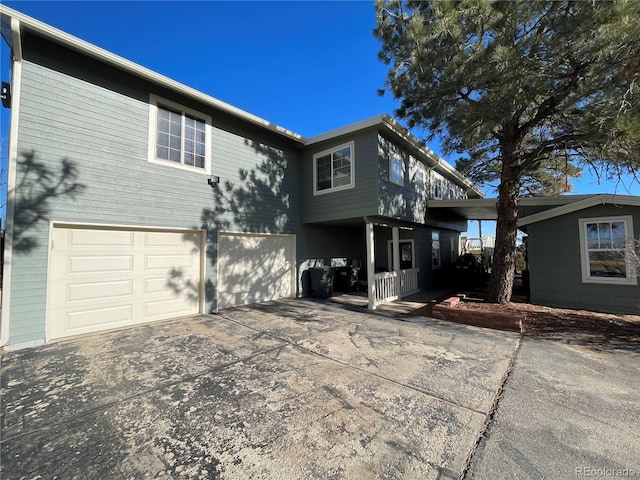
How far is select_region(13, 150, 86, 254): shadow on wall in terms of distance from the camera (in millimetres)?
4676

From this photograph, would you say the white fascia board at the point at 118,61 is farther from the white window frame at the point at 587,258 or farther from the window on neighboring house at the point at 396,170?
the white window frame at the point at 587,258

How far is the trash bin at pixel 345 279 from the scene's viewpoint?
10641 mm

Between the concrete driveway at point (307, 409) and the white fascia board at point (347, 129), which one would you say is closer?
the concrete driveway at point (307, 409)

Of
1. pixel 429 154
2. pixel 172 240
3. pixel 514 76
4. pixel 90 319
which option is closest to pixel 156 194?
pixel 172 240

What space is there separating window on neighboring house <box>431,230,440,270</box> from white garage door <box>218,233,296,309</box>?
6400mm

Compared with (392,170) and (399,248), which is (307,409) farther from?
(399,248)

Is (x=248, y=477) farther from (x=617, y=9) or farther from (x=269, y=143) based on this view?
(x=269, y=143)

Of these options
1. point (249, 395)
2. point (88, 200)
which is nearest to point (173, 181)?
point (88, 200)

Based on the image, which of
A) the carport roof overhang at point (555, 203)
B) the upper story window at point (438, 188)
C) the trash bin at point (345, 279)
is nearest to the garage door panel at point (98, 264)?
the trash bin at point (345, 279)

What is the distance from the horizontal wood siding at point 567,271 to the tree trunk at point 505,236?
138 centimetres

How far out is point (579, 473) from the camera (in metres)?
2.06

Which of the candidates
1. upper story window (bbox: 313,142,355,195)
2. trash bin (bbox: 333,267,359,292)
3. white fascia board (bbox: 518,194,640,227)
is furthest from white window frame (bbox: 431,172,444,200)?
upper story window (bbox: 313,142,355,195)

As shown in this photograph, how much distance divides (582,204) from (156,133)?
1059cm

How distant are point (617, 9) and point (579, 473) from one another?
6.07 m
